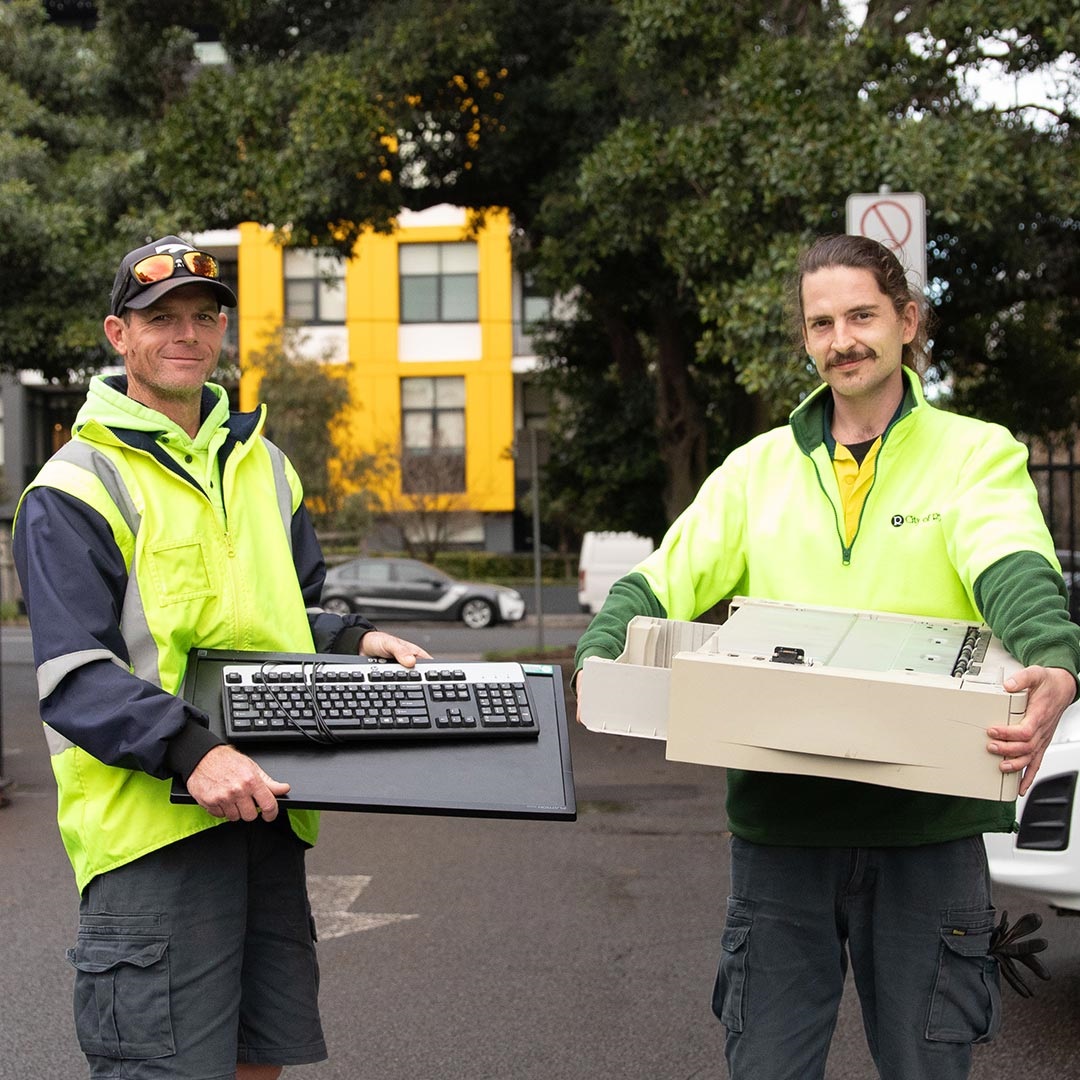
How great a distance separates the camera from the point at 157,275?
2.87 meters

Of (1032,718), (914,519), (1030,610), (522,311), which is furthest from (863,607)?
(522,311)

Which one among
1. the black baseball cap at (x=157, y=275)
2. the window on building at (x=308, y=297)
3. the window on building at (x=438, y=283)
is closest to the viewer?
the black baseball cap at (x=157, y=275)

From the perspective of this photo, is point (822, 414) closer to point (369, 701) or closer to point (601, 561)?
point (369, 701)

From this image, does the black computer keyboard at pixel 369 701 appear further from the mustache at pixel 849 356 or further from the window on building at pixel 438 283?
the window on building at pixel 438 283

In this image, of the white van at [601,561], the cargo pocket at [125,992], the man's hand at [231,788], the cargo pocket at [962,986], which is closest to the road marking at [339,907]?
the cargo pocket at [125,992]

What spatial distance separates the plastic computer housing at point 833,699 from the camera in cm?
223

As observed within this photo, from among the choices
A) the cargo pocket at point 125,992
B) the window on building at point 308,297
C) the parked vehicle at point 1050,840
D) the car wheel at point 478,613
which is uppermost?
the window on building at point 308,297

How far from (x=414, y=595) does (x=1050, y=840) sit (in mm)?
22356

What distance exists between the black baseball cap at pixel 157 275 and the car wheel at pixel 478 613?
23.3 metres

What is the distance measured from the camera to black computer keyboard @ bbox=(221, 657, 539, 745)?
2.68 metres

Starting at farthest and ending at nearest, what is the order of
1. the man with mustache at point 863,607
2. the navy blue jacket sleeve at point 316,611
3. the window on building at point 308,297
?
the window on building at point 308,297 < the navy blue jacket sleeve at point 316,611 < the man with mustache at point 863,607

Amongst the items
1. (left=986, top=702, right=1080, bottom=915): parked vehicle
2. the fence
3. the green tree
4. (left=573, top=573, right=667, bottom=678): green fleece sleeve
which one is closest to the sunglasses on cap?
(left=573, top=573, right=667, bottom=678): green fleece sleeve

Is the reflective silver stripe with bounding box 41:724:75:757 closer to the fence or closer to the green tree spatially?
the fence

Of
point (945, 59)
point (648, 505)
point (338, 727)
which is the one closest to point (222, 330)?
point (338, 727)
